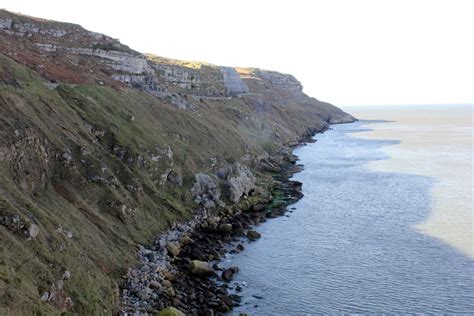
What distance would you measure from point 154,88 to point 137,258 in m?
60.7

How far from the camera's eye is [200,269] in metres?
40.8

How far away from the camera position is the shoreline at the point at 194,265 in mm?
33844

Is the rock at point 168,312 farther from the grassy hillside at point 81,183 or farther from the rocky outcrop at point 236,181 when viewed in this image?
the rocky outcrop at point 236,181

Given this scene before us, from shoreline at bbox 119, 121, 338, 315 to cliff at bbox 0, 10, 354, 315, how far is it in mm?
1370

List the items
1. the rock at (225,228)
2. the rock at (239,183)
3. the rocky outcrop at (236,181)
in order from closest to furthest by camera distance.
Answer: the rock at (225,228)
the rock at (239,183)
the rocky outcrop at (236,181)

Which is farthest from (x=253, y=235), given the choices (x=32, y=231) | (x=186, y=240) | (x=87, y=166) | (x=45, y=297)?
(x=45, y=297)

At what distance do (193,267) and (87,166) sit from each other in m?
14.0

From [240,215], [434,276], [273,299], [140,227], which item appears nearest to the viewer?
[273,299]

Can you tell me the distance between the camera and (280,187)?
261 ft

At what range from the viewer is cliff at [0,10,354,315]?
28.5m

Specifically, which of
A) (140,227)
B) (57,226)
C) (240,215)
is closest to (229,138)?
(240,215)

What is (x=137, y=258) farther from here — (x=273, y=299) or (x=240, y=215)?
(x=240, y=215)

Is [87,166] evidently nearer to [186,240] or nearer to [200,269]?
[186,240]

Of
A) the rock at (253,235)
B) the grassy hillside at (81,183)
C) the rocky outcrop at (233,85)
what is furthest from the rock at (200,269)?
the rocky outcrop at (233,85)
